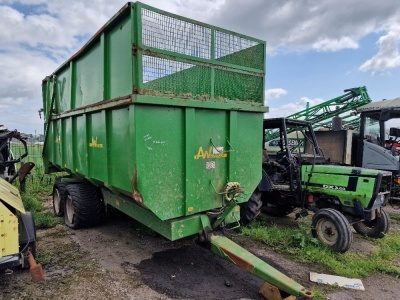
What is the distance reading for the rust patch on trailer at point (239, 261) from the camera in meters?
2.93

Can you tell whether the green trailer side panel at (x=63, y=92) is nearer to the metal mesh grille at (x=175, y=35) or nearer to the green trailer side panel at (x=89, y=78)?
the green trailer side panel at (x=89, y=78)

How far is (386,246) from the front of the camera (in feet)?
15.1

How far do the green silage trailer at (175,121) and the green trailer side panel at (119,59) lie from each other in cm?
1

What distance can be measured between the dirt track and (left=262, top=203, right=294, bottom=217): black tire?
5.04 feet

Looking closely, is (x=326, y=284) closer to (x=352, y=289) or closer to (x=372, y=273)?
(x=352, y=289)

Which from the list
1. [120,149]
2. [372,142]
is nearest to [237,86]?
[120,149]

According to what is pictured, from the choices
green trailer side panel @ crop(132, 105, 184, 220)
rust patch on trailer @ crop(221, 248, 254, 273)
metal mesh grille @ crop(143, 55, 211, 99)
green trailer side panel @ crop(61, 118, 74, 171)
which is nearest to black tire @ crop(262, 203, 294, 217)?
rust patch on trailer @ crop(221, 248, 254, 273)

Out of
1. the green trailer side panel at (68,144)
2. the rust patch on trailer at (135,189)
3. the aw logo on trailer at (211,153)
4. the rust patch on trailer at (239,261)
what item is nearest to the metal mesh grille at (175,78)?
the aw logo on trailer at (211,153)

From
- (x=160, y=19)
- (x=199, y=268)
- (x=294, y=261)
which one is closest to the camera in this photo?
(x=160, y=19)

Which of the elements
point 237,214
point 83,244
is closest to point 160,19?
point 237,214

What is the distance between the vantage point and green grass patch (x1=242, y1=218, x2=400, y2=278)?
12.4ft

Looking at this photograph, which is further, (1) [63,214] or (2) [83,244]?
(1) [63,214]

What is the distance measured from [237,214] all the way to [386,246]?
2665 millimetres

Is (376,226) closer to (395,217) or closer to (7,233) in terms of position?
(395,217)
